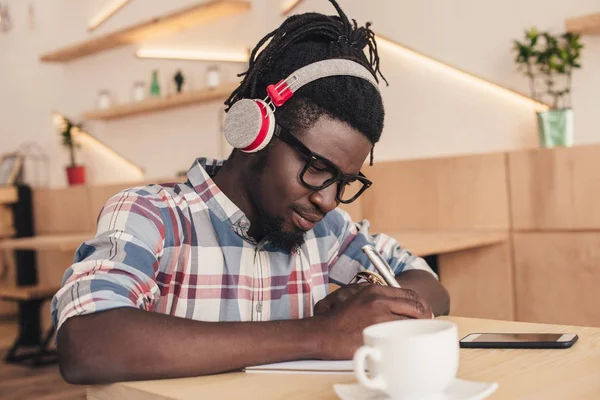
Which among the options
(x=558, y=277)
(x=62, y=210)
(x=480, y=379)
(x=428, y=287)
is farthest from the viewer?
(x=62, y=210)

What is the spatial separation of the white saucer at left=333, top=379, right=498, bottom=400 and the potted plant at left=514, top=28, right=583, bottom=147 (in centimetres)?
232

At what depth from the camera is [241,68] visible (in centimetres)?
439

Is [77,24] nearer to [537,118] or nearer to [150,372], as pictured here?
[537,118]

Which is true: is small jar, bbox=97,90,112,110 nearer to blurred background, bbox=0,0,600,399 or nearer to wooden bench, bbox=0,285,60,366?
blurred background, bbox=0,0,600,399

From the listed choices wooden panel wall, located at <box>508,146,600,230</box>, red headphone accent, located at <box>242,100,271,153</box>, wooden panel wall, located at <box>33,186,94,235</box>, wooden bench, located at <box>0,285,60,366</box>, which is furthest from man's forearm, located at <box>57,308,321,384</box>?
wooden panel wall, located at <box>33,186,94,235</box>

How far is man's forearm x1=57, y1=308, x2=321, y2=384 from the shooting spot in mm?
926

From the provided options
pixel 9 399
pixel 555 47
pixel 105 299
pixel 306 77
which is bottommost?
pixel 9 399

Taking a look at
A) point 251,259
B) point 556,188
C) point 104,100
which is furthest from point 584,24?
point 104,100

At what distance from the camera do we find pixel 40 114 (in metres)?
6.04

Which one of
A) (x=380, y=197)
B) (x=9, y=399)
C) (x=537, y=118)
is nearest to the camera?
(x=537, y=118)

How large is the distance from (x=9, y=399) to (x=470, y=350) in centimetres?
320

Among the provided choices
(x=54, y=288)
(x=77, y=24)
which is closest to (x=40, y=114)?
(x=77, y=24)

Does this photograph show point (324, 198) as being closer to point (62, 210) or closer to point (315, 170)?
point (315, 170)

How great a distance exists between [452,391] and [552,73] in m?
2.58
